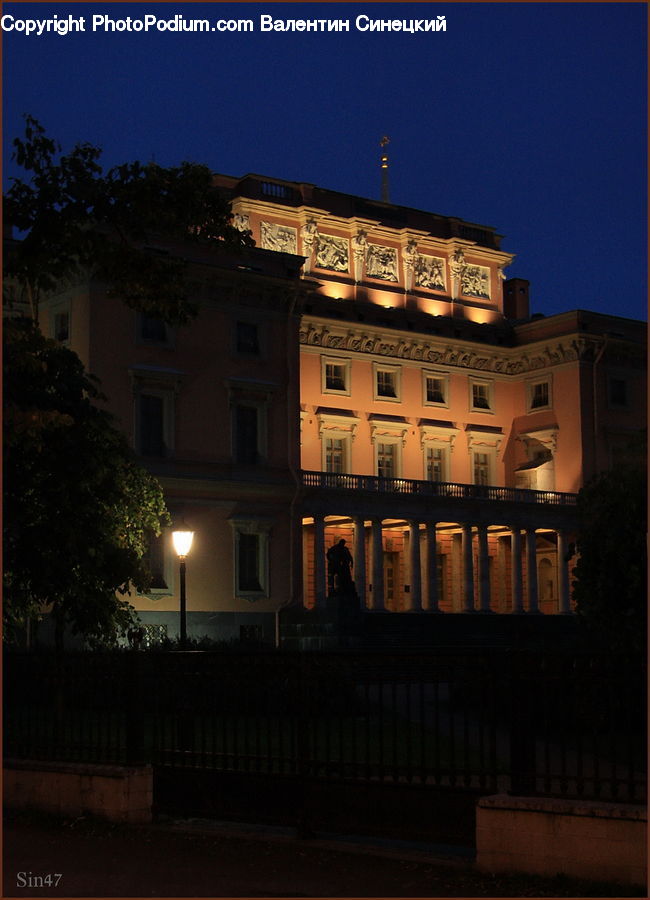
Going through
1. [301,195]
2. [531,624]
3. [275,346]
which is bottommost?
[531,624]

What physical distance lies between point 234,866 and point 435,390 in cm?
5089

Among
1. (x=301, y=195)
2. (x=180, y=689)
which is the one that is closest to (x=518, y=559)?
(x=301, y=195)

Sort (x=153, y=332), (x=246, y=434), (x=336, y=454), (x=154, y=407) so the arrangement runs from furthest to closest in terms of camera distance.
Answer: (x=336, y=454)
(x=246, y=434)
(x=153, y=332)
(x=154, y=407)

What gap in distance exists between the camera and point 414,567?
55688mm

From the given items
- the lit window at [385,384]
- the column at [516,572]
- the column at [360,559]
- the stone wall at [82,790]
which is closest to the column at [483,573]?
the column at [516,572]

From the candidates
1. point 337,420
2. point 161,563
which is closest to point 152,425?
point 161,563

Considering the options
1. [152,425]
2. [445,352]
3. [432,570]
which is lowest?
[432,570]

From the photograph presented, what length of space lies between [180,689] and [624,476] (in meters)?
12.2

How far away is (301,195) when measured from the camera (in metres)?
59.8

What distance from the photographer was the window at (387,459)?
59125 mm

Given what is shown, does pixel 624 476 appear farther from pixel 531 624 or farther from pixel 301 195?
pixel 301 195

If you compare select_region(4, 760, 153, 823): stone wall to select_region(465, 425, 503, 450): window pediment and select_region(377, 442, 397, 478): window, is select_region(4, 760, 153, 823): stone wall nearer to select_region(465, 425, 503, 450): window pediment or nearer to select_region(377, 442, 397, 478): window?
select_region(377, 442, 397, 478): window

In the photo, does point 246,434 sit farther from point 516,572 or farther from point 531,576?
point 531,576

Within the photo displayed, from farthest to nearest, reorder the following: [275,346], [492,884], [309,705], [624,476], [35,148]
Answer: [275,346] < [624,476] < [35,148] < [309,705] < [492,884]
